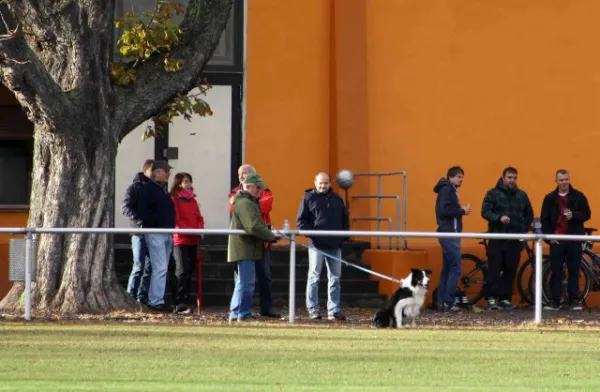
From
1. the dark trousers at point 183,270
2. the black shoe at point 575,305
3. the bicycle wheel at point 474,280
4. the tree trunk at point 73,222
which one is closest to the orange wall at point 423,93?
the bicycle wheel at point 474,280

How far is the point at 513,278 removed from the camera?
1852cm

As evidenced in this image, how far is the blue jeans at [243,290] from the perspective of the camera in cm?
1541

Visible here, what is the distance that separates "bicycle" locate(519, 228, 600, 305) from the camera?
18.5 metres

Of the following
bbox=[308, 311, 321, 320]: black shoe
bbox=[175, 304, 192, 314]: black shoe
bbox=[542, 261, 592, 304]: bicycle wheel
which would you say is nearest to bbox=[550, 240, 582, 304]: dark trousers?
bbox=[542, 261, 592, 304]: bicycle wheel

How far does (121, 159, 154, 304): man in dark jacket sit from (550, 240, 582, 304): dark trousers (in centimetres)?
503

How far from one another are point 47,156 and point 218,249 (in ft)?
12.2

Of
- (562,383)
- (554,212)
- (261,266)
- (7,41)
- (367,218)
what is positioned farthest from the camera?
(367,218)

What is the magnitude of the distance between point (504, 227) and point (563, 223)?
72 centimetres

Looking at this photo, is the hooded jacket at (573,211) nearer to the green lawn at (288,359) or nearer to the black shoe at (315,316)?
the green lawn at (288,359)

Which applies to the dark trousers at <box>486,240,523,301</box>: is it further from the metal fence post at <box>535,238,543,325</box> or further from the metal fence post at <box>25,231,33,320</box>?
the metal fence post at <box>25,231,33,320</box>

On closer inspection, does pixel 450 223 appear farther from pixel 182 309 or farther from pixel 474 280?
pixel 182 309

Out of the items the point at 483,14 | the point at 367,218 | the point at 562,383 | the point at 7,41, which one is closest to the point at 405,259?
the point at 367,218

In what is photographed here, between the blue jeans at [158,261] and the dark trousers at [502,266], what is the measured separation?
4.38 meters

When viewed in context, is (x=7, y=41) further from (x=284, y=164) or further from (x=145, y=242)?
(x=284, y=164)
